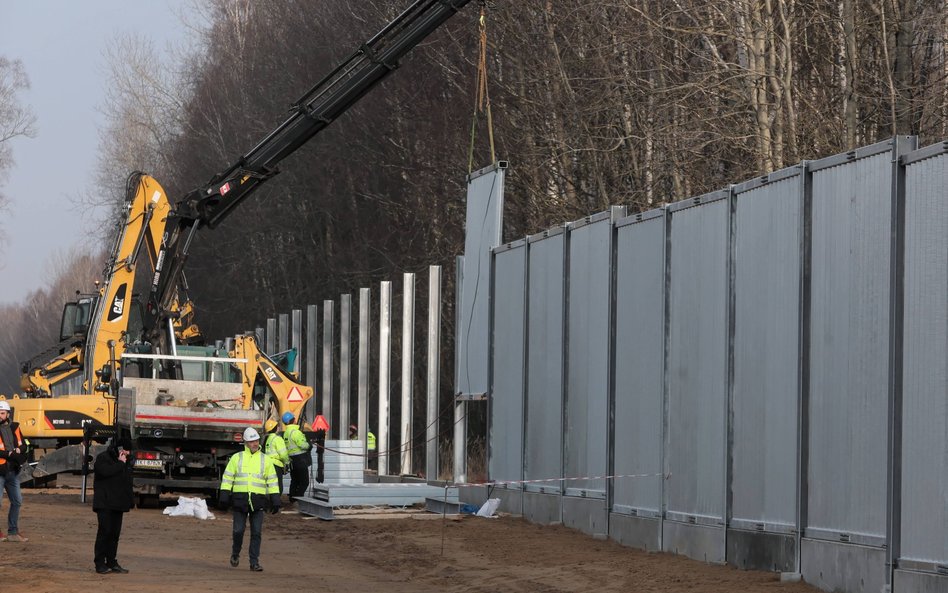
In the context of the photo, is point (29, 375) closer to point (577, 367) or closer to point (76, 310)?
point (76, 310)

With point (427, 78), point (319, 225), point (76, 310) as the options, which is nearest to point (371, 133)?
point (427, 78)

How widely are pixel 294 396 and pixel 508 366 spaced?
24.0 feet

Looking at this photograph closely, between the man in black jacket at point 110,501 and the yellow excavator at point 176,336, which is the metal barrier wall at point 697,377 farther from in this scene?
the yellow excavator at point 176,336

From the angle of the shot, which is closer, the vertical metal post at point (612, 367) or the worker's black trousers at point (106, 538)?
the worker's black trousers at point (106, 538)

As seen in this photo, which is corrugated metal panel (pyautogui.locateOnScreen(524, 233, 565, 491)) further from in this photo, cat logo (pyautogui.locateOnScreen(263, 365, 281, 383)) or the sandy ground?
cat logo (pyautogui.locateOnScreen(263, 365, 281, 383))

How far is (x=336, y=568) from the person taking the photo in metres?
19.1

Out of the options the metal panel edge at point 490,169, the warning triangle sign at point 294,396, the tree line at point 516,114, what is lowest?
the warning triangle sign at point 294,396

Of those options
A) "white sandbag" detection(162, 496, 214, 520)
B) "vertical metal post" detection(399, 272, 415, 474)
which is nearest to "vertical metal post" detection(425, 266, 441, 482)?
"vertical metal post" detection(399, 272, 415, 474)

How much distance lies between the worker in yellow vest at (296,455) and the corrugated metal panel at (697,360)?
1025 centimetres

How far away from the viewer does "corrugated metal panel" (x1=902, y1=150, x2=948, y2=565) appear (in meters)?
13.0

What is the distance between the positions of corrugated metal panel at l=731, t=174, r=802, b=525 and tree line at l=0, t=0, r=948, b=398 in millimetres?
7776

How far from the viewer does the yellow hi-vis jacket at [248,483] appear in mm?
18656

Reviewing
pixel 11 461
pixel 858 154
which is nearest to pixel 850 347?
pixel 858 154

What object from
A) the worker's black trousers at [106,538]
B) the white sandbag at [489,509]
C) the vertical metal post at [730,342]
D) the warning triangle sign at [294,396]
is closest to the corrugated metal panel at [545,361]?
the white sandbag at [489,509]
